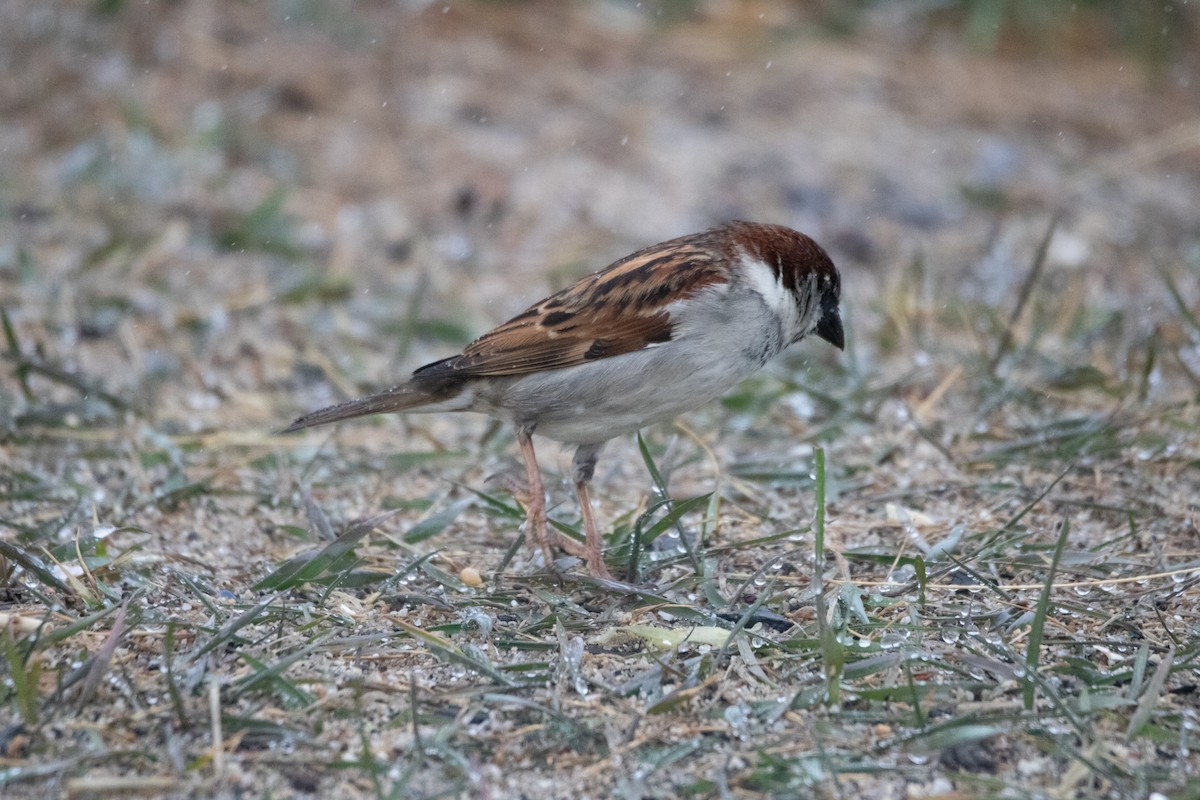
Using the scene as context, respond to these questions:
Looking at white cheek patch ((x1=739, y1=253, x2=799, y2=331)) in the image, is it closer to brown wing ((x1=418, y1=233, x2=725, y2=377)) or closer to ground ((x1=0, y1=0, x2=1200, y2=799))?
brown wing ((x1=418, y1=233, x2=725, y2=377))

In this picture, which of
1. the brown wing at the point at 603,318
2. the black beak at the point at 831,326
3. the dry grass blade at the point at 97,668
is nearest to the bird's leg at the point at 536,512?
the brown wing at the point at 603,318

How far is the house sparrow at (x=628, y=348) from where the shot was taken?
3844mm

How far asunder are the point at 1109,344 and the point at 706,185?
2.46 metres

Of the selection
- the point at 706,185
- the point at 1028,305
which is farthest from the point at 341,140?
the point at 1028,305

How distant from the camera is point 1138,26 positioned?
8.82 meters

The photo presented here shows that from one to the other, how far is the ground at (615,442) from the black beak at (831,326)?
0.44 meters

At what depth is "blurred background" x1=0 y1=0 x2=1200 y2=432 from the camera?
5.84 meters

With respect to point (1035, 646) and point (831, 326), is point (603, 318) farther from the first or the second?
point (1035, 646)

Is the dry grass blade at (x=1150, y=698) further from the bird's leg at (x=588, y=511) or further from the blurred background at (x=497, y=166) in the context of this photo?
the blurred background at (x=497, y=166)

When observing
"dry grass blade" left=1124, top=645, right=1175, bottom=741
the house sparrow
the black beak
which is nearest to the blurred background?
the black beak

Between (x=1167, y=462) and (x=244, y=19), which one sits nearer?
(x=1167, y=462)

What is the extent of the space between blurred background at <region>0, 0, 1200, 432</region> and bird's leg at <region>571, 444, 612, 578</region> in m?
1.65

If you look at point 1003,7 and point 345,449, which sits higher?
point 1003,7

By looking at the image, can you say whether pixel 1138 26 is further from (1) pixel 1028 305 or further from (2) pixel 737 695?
(2) pixel 737 695
